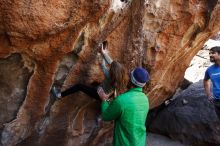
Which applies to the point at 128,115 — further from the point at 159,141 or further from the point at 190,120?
the point at 190,120

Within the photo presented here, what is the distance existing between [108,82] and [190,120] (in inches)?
151

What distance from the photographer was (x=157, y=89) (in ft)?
24.0

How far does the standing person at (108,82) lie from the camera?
4656 mm

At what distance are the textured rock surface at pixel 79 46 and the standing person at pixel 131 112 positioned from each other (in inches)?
39.9

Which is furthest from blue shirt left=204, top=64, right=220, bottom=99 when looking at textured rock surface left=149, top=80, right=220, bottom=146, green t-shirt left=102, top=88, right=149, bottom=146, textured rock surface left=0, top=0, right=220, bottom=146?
green t-shirt left=102, top=88, right=149, bottom=146

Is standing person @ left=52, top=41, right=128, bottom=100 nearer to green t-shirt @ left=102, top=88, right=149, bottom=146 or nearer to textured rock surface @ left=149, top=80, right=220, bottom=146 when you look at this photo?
green t-shirt @ left=102, top=88, right=149, bottom=146

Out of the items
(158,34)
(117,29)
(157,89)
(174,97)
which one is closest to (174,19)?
(158,34)

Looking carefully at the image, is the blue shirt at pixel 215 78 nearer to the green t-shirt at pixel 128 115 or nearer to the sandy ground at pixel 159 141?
the sandy ground at pixel 159 141

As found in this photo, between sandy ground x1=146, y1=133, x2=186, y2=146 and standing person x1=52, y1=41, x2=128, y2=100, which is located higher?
standing person x1=52, y1=41, x2=128, y2=100

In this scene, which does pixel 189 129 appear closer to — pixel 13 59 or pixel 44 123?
pixel 44 123

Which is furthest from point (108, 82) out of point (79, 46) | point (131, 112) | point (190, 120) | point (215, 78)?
point (190, 120)

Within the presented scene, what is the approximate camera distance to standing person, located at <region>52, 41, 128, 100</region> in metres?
4.66

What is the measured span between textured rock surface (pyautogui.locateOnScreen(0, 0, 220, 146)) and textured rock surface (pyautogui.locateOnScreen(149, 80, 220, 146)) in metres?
1.61

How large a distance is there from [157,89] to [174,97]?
220 centimetres
